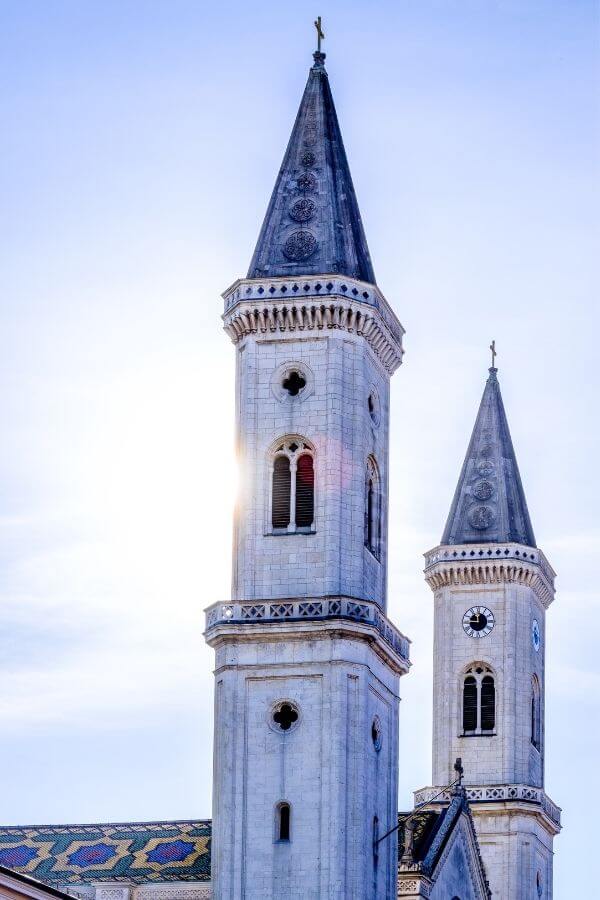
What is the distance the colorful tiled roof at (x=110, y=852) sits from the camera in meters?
76.1

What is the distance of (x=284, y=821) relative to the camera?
71.6 m

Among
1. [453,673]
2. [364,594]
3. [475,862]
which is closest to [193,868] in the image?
[364,594]

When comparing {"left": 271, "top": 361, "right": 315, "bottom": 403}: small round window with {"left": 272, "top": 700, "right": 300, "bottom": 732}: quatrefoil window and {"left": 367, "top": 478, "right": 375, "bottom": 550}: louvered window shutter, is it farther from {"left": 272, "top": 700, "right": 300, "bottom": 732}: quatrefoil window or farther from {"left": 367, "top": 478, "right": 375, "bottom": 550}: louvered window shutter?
{"left": 272, "top": 700, "right": 300, "bottom": 732}: quatrefoil window

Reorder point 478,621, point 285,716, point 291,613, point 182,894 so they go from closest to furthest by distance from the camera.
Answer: point 285,716 → point 291,613 → point 182,894 → point 478,621

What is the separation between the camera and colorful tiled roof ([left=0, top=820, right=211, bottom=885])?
76.1 m

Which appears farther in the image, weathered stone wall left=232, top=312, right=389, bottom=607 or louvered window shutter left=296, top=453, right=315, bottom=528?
louvered window shutter left=296, top=453, right=315, bottom=528

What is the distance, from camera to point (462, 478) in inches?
3903

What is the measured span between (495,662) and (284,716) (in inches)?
982

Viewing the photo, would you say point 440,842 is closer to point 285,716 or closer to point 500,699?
point 500,699

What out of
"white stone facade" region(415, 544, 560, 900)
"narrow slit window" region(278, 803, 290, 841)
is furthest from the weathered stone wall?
"white stone facade" region(415, 544, 560, 900)

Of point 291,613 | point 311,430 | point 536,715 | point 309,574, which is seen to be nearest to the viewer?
point 291,613

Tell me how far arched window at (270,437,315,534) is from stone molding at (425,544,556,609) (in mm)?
22480

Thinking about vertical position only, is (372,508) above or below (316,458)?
below

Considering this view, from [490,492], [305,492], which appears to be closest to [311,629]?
[305,492]
